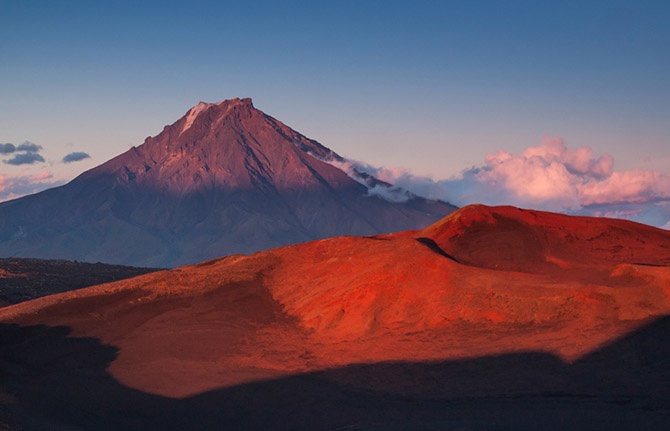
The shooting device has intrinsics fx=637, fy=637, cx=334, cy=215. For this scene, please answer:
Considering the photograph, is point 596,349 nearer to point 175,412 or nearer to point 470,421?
point 470,421

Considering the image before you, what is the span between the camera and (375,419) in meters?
19.2

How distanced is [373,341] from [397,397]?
5.46m

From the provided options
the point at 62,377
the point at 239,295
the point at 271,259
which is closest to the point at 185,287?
the point at 239,295

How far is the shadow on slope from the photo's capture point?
18031 millimetres

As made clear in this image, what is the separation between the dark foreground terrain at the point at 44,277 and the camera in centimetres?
4483

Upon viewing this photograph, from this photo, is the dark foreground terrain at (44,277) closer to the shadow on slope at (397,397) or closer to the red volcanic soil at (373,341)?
the red volcanic soil at (373,341)

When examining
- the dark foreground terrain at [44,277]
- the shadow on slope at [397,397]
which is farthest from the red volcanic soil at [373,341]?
the dark foreground terrain at [44,277]

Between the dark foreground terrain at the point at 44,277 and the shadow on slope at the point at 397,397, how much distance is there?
19.4 metres

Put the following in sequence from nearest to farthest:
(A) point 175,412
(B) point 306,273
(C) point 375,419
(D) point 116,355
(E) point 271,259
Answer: (C) point 375,419
(A) point 175,412
(D) point 116,355
(B) point 306,273
(E) point 271,259

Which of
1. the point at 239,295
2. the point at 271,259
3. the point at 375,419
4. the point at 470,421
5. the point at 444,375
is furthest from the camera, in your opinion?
the point at 271,259

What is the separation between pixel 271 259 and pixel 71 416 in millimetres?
21110

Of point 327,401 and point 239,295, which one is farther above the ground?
point 239,295

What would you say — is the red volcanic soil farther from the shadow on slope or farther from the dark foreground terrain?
the dark foreground terrain

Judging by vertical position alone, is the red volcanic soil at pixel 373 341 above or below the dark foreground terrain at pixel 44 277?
below
